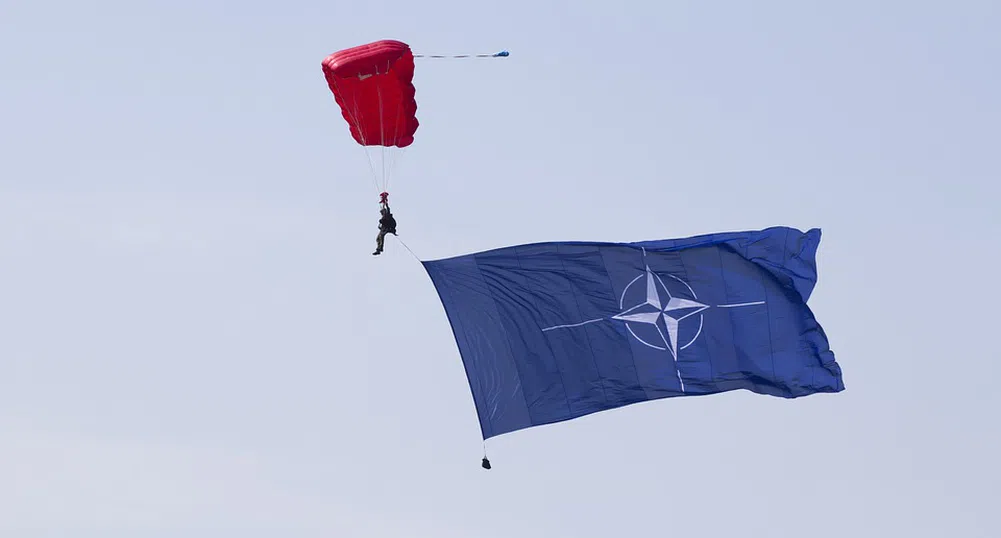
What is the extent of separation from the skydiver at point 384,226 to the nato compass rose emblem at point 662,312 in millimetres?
2493

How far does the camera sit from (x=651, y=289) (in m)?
39.1

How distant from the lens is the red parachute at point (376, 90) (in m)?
38.7

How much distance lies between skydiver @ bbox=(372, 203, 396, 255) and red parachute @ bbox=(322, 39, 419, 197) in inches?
41.6

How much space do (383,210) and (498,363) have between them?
106 inches

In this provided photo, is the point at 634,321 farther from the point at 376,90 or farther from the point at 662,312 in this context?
the point at 376,90

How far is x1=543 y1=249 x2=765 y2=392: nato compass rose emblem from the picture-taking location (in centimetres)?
3872

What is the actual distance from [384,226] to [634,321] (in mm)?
3396

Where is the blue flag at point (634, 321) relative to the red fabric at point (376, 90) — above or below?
below

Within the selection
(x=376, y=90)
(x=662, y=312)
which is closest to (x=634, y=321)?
(x=662, y=312)

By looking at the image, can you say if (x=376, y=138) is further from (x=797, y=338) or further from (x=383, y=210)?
(x=797, y=338)

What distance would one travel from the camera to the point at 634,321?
3891 centimetres

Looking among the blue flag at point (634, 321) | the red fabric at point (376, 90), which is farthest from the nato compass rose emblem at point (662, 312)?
the red fabric at point (376, 90)

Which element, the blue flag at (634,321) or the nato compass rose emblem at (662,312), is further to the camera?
the nato compass rose emblem at (662,312)

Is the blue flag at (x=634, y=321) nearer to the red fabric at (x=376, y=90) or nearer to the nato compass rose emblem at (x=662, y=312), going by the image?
the nato compass rose emblem at (x=662, y=312)
